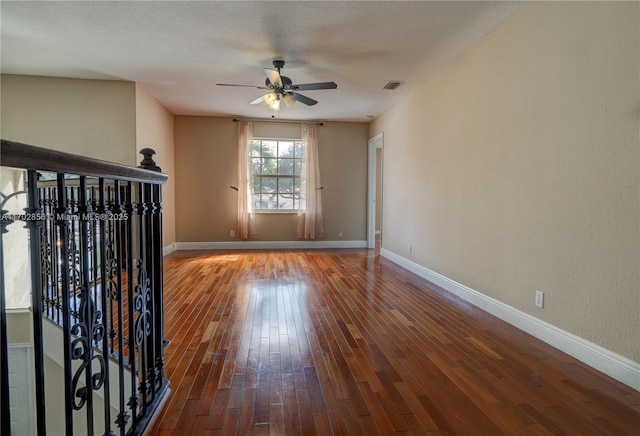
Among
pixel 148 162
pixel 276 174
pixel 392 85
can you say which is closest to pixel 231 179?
pixel 276 174

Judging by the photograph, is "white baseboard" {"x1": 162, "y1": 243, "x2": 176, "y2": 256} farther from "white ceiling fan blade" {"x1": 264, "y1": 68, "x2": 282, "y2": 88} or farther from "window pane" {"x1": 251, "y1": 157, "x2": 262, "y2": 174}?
"white ceiling fan blade" {"x1": 264, "y1": 68, "x2": 282, "y2": 88}

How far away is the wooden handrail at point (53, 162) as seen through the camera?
655mm

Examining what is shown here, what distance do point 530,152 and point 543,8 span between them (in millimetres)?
1037

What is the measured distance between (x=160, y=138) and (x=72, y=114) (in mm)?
1232

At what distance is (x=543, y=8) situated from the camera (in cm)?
229

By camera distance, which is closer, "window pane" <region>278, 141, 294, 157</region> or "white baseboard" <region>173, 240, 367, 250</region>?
"white baseboard" <region>173, 240, 367, 250</region>

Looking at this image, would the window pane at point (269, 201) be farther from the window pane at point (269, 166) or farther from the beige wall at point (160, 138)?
the beige wall at point (160, 138)

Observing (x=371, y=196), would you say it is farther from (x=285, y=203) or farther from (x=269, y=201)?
(x=269, y=201)

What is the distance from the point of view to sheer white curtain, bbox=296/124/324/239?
630cm

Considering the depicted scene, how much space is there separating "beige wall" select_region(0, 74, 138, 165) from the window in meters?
2.42

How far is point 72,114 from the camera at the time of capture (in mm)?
4246

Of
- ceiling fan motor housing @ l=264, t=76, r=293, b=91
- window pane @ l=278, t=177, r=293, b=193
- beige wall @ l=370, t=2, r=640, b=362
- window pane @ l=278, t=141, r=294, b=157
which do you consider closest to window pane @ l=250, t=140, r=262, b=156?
window pane @ l=278, t=141, r=294, b=157

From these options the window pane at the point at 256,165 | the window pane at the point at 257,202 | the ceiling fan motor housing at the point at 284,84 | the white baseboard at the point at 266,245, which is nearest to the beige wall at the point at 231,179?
the white baseboard at the point at 266,245

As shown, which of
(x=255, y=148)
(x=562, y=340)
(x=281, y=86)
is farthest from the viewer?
(x=255, y=148)
